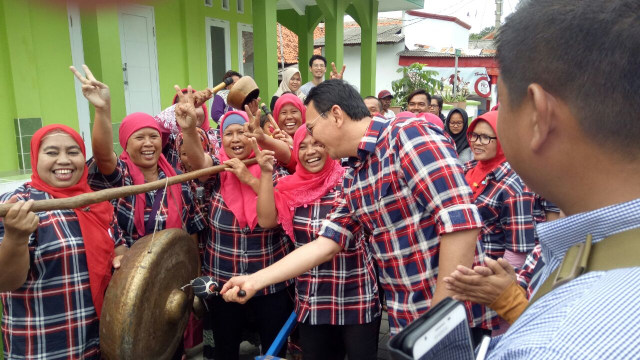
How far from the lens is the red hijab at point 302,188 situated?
108 inches

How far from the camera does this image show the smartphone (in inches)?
29.6

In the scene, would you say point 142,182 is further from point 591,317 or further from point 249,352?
point 591,317

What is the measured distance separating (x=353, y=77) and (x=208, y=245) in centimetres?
2406

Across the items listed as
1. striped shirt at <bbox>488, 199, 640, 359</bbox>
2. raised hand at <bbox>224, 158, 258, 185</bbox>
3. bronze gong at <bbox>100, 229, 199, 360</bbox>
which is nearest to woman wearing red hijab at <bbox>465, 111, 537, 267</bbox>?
raised hand at <bbox>224, 158, 258, 185</bbox>

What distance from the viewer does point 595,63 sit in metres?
0.71

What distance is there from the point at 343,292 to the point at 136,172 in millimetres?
1507

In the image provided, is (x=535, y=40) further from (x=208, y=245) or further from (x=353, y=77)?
(x=353, y=77)

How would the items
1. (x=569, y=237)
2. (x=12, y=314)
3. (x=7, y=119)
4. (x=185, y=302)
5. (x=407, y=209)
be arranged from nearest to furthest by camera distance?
(x=569, y=237), (x=407, y=209), (x=12, y=314), (x=185, y=302), (x=7, y=119)

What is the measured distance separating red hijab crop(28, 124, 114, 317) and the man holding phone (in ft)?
7.00

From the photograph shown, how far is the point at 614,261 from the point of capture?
2.10ft

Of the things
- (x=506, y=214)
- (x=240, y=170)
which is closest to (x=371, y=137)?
(x=240, y=170)

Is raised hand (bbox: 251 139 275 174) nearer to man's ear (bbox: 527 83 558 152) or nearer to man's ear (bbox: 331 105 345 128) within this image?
man's ear (bbox: 331 105 345 128)

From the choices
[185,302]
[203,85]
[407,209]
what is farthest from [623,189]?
[203,85]

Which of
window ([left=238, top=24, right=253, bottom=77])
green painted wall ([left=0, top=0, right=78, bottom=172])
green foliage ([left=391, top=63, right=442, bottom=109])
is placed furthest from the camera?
green foliage ([left=391, top=63, right=442, bottom=109])
